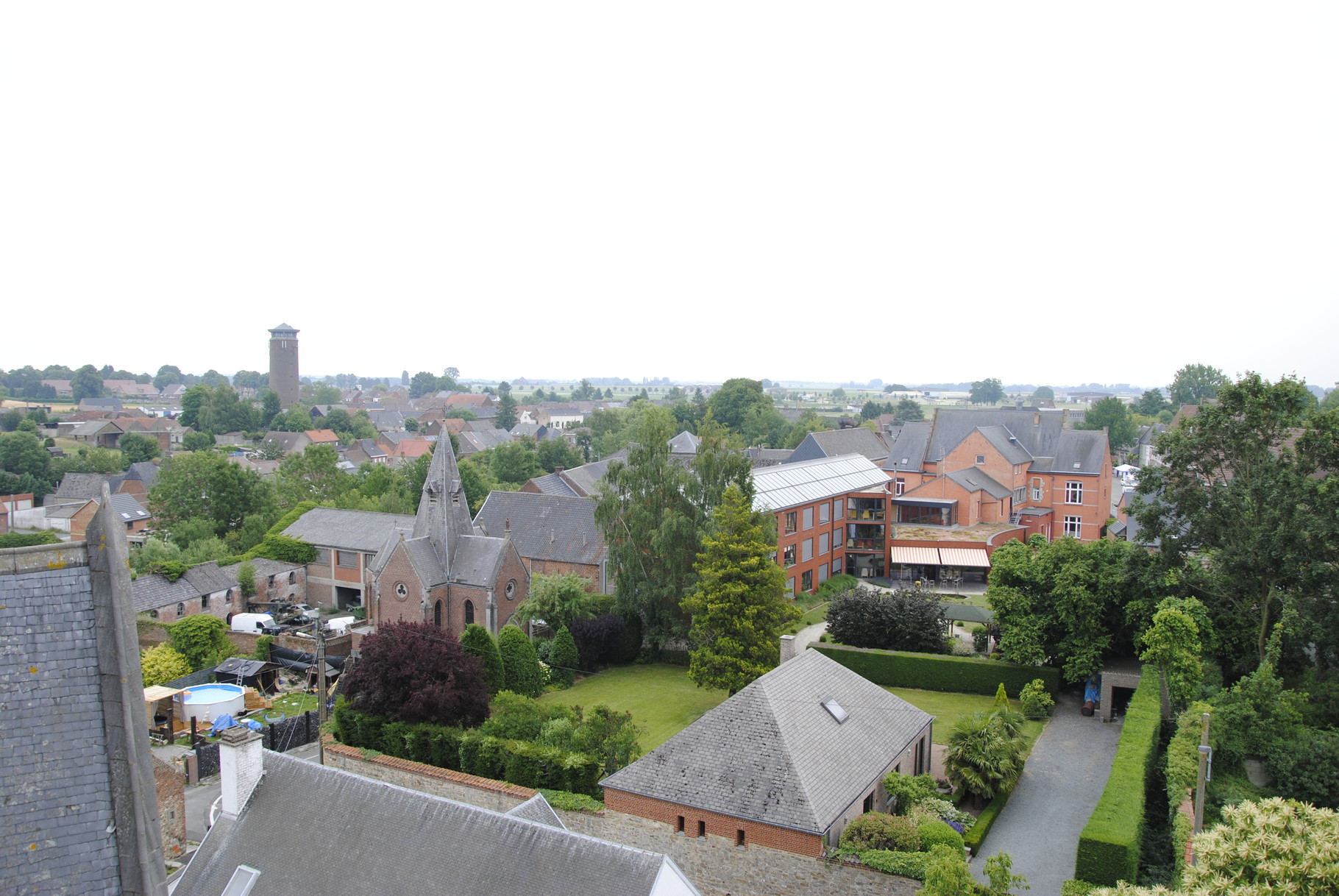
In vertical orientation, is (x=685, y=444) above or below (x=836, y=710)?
above

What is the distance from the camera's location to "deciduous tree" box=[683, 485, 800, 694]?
31703 mm

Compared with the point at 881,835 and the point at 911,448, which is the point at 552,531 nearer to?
the point at 911,448

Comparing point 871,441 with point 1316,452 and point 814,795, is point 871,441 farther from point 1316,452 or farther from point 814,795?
point 814,795

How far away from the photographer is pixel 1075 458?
2537 inches

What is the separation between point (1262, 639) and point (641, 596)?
2441 cm

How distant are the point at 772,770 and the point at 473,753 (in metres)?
10.1

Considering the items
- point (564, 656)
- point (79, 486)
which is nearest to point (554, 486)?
point (564, 656)

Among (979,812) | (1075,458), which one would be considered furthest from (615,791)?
(1075,458)

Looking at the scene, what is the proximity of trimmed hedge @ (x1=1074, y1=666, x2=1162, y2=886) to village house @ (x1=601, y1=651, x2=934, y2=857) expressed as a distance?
5039mm

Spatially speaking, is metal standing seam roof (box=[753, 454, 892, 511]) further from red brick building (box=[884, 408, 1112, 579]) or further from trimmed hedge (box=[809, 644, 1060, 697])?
trimmed hedge (box=[809, 644, 1060, 697])

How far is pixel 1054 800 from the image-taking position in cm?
2520

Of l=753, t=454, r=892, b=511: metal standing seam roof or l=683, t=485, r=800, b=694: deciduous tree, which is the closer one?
l=683, t=485, r=800, b=694: deciduous tree

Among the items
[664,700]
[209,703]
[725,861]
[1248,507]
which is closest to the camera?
[725,861]

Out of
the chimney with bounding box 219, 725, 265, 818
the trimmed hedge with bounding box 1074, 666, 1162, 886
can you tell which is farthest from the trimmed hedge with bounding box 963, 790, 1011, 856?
the chimney with bounding box 219, 725, 265, 818
